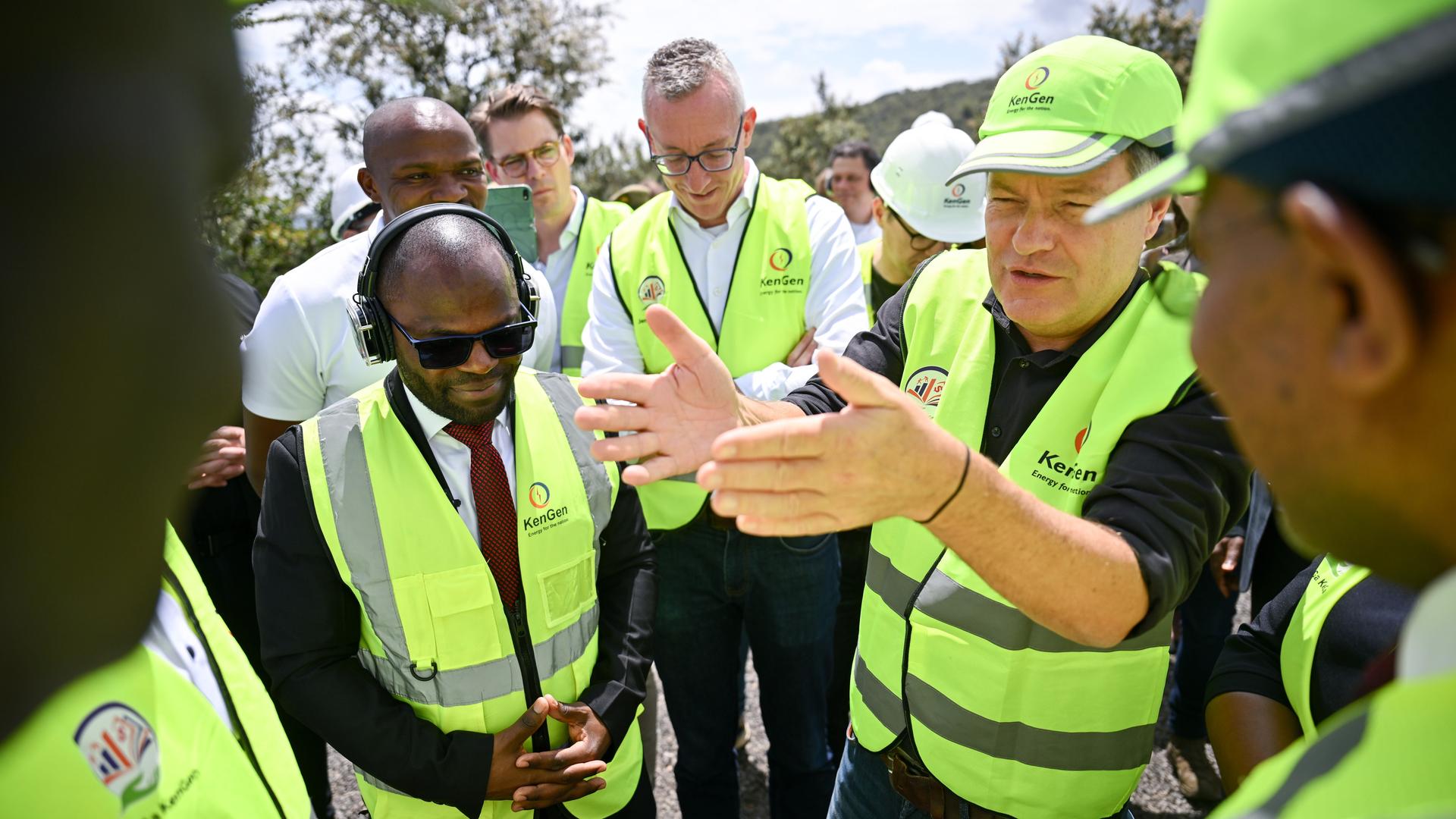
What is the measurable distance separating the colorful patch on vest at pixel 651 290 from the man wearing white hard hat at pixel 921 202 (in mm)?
932

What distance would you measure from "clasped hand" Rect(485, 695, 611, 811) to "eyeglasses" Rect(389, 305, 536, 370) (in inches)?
34.4

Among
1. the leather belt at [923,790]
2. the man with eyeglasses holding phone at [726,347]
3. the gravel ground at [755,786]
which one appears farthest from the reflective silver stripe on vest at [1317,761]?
the gravel ground at [755,786]

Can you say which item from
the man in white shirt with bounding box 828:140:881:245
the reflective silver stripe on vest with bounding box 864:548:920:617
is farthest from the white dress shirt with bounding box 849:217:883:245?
the reflective silver stripe on vest with bounding box 864:548:920:617

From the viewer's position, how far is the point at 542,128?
4383 millimetres

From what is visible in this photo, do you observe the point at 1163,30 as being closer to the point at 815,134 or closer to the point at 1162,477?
the point at 815,134

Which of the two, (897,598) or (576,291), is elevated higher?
(576,291)

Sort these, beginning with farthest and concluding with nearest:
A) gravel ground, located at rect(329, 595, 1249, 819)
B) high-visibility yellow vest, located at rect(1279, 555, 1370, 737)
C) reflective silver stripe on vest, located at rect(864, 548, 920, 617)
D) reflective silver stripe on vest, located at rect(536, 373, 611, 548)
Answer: gravel ground, located at rect(329, 595, 1249, 819) → reflective silver stripe on vest, located at rect(536, 373, 611, 548) → reflective silver stripe on vest, located at rect(864, 548, 920, 617) → high-visibility yellow vest, located at rect(1279, 555, 1370, 737)

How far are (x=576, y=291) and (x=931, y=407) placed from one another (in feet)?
7.96

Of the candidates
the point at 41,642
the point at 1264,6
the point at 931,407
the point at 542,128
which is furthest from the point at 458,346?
the point at 542,128

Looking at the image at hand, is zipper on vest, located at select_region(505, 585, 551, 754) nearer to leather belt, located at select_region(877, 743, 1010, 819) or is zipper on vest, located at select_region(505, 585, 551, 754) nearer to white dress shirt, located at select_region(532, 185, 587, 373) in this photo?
leather belt, located at select_region(877, 743, 1010, 819)

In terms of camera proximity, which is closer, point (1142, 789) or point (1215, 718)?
point (1215, 718)

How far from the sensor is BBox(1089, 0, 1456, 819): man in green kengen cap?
25.8 inches

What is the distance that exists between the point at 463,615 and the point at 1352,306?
1.91 meters

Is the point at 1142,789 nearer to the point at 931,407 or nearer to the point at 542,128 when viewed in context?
the point at 931,407
